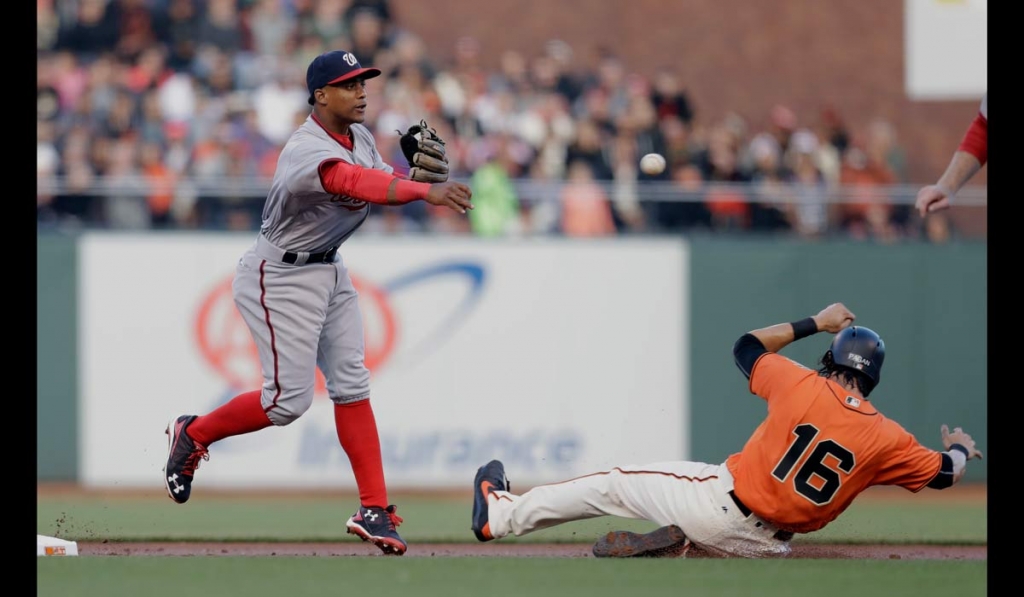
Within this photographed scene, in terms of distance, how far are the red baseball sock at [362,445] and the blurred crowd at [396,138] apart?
4440mm

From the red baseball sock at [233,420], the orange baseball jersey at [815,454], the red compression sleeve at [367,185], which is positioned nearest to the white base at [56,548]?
the red baseball sock at [233,420]

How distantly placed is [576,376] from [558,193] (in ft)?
4.78

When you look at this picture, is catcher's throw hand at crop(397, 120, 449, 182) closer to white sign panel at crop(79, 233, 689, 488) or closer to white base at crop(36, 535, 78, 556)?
white base at crop(36, 535, 78, 556)

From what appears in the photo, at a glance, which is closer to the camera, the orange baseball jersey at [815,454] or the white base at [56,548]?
the orange baseball jersey at [815,454]

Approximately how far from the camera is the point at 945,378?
10773 mm

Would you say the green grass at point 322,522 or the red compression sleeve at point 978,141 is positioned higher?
the red compression sleeve at point 978,141

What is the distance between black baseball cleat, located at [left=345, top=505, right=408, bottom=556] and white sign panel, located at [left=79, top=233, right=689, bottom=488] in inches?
161

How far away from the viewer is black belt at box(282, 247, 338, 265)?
6164 millimetres

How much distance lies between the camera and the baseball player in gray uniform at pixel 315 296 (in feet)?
19.6

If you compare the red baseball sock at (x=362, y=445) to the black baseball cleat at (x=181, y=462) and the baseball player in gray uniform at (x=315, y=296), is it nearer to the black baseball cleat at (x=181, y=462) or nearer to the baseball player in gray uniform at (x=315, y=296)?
the baseball player in gray uniform at (x=315, y=296)

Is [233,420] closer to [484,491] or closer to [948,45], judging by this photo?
[484,491]

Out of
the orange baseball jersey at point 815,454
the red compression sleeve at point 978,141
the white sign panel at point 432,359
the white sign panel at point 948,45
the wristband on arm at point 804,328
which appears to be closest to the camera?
the red compression sleeve at point 978,141
